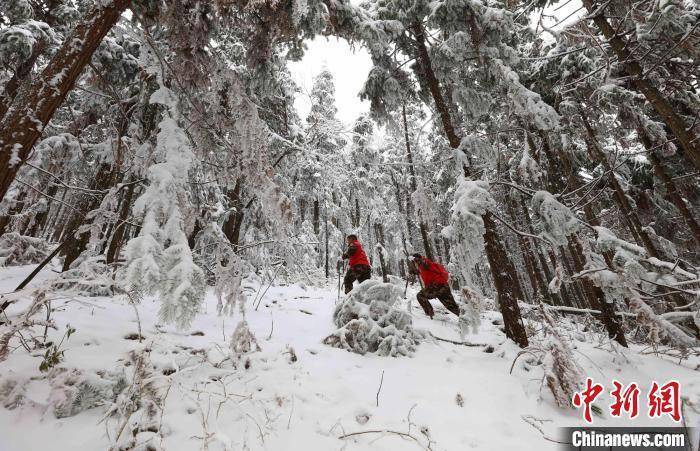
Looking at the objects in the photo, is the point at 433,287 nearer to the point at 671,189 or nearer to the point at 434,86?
the point at 434,86

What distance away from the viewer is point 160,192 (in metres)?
2.92

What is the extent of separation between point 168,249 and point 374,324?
408 centimetres

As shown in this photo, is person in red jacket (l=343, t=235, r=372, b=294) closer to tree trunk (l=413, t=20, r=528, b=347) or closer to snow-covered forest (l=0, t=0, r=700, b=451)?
snow-covered forest (l=0, t=0, r=700, b=451)

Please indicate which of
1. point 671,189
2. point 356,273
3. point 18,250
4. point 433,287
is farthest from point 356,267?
point 18,250

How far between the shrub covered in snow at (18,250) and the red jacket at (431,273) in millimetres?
10446

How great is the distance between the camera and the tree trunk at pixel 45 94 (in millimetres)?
2814

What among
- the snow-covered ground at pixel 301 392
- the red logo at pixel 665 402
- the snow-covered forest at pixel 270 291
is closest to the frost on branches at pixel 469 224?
the snow-covered forest at pixel 270 291

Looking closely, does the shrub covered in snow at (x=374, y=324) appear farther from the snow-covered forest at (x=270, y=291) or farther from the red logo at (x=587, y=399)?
the red logo at (x=587, y=399)

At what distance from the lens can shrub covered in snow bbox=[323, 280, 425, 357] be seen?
567cm

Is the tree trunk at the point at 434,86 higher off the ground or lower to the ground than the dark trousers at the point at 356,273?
higher

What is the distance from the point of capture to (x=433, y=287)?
8.16 meters

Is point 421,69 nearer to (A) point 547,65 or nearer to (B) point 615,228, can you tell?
(A) point 547,65

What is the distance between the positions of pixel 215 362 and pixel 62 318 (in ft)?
6.85

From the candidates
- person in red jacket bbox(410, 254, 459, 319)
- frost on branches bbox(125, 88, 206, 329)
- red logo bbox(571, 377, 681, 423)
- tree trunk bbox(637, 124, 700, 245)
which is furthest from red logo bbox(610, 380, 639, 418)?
tree trunk bbox(637, 124, 700, 245)
